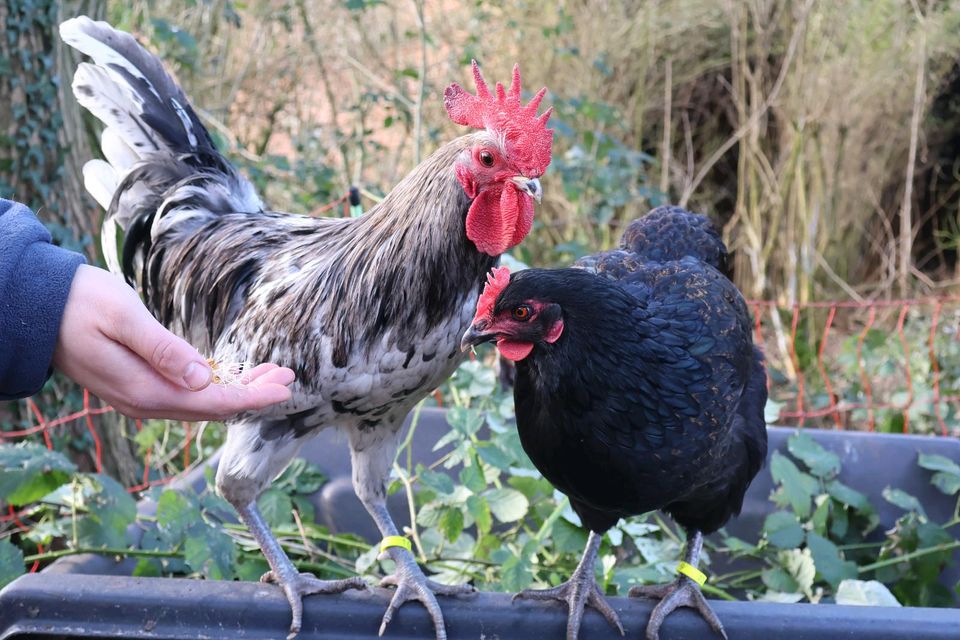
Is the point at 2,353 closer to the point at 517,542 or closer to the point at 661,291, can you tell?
the point at 661,291

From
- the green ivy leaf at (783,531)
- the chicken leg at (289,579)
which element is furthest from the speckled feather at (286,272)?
the green ivy leaf at (783,531)

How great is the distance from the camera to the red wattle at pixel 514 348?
5.68ft

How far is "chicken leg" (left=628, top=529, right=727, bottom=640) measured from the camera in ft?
6.07

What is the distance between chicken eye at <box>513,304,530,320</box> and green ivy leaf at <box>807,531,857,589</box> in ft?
4.03

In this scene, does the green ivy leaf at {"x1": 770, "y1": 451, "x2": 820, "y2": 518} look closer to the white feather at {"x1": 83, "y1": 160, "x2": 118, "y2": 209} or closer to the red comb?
the red comb

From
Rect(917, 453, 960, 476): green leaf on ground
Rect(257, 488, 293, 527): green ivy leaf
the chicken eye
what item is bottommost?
Rect(257, 488, 293, 527): green ivy leaf

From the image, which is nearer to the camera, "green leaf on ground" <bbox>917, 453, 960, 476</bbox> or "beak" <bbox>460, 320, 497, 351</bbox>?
"beak" <bbox>460, 320, 497, 351</bbox>

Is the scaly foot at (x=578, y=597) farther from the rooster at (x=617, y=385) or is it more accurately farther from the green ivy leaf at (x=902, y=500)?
the green ivy leaf at (x=902, y=500)

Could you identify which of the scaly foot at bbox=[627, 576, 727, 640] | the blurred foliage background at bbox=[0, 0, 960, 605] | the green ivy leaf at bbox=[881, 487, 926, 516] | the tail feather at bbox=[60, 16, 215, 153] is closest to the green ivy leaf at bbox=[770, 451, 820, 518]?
the blurred foliage background at bbox=[0, 0, 960, 605]

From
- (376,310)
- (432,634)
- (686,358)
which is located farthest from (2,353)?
(686,358)

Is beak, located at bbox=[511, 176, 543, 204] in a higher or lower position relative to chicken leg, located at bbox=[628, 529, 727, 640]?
higher

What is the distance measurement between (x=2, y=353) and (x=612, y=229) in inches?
198

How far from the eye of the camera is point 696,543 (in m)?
2.15

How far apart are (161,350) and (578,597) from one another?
1084mm
